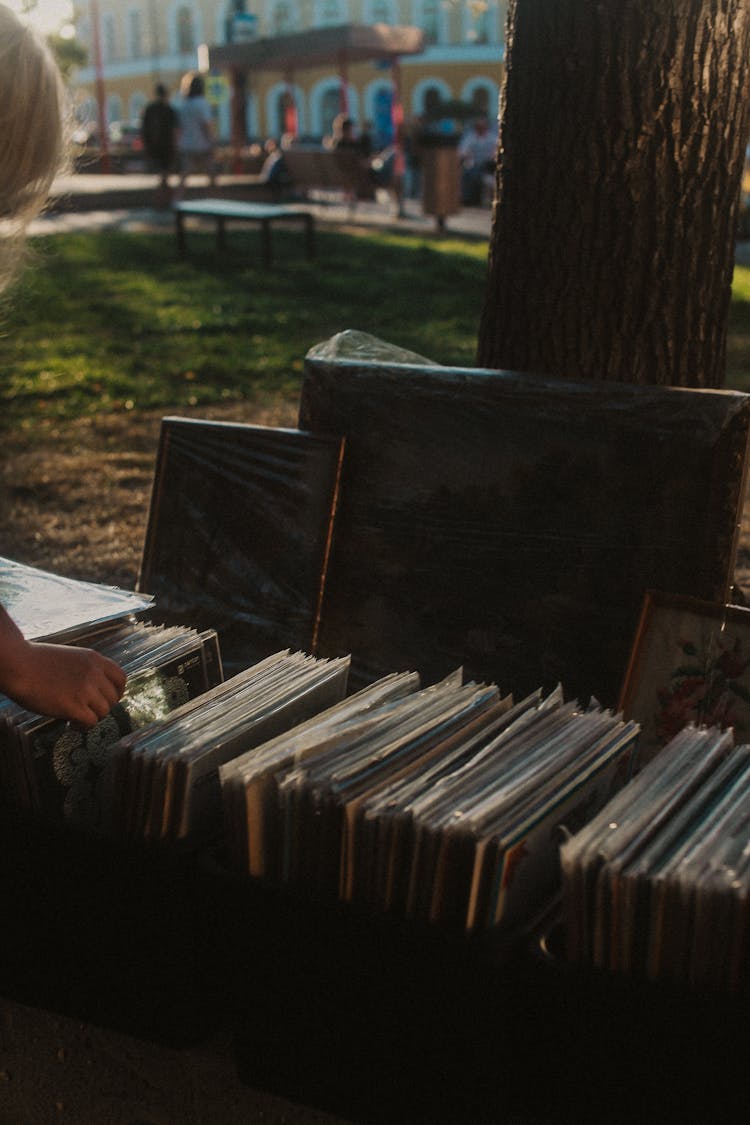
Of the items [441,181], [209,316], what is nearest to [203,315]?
[209,316]

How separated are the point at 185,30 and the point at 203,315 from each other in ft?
198

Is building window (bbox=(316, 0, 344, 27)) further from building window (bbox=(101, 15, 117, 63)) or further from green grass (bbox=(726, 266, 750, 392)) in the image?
green grass (bbox=(726, 266, 750, 392))

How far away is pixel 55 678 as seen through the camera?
1.92 meters

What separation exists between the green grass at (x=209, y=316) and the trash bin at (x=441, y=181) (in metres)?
2.64

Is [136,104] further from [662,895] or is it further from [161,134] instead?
[662,895]

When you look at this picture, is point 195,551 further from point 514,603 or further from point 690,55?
point 690,55

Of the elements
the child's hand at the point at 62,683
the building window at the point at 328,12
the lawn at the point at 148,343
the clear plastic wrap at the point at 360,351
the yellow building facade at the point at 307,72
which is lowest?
the lawn at the point at 148,343

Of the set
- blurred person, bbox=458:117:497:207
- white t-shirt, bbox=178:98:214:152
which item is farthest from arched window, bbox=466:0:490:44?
white t-shirt, bbox=178:98:214:152

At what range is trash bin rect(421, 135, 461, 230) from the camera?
16578mm

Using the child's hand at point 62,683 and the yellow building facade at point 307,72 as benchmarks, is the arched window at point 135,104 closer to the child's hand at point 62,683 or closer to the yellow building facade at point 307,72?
the yellow building facade at point 307,72

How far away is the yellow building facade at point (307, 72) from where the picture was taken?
54531mm

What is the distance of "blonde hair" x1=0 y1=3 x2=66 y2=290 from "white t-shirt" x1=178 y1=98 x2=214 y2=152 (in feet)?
59.1

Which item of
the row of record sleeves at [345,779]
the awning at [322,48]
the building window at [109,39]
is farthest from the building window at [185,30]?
the row of record sleeves at [345,779]

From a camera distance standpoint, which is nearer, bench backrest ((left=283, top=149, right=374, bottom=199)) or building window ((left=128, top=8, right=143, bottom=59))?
bench backrest ((left=283, top=149, right=374, bottom=199))
